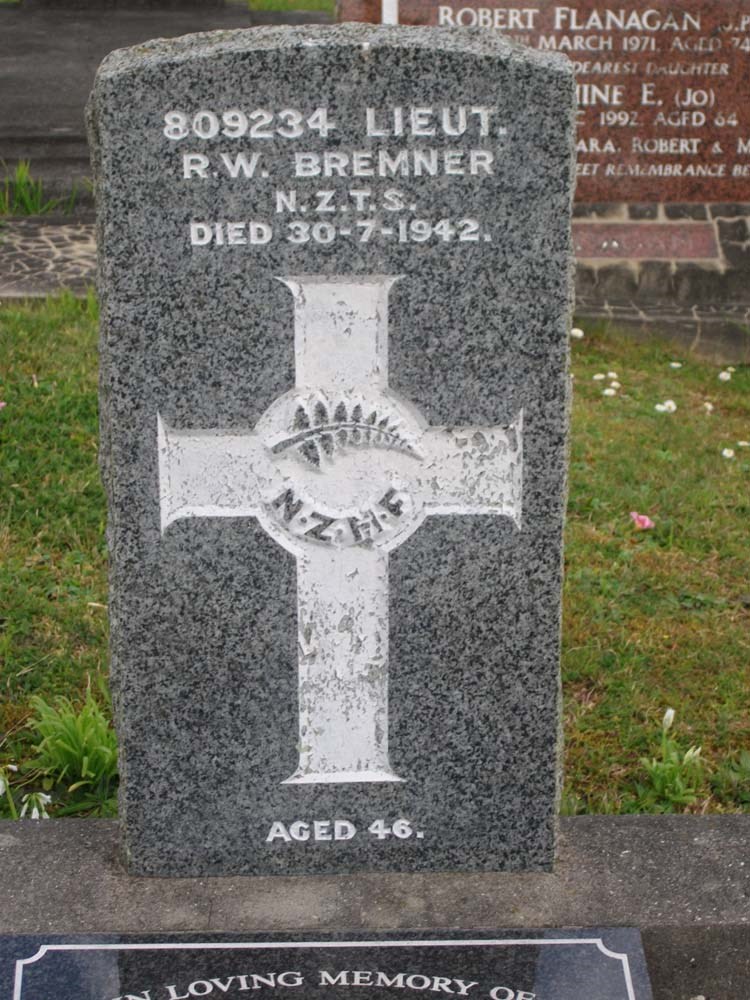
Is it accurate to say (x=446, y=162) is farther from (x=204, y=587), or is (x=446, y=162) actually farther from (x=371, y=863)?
(x=371, y=863)

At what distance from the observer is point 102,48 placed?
11.1m

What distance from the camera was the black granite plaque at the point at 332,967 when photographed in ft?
7.02

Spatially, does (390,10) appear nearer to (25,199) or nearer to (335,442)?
(25,199)

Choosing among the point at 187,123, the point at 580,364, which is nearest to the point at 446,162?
the point at 187,123

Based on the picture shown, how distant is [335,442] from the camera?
224 centimetres

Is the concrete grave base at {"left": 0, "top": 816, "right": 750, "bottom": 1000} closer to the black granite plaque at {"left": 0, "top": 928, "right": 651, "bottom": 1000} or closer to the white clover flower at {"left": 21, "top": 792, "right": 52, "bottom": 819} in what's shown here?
the black granite plaque at {"left": 0, "top": 928, "right": 651, "bottom": 1000}

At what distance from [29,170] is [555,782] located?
602 centimetres

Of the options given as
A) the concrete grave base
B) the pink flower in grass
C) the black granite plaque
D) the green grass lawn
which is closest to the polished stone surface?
the green grass lawn

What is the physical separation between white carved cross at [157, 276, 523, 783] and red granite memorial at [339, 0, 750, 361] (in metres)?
3.95

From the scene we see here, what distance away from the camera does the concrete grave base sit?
2.27m

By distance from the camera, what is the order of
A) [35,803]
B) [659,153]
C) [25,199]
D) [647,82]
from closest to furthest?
[35,803], [647,82], [659,153], [25,199]

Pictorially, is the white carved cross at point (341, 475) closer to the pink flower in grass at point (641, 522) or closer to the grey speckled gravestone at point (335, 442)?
the grey speckled gravestone at point (335, 442)

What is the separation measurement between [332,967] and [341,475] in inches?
30.4

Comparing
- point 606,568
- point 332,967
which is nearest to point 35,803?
point 332,967
